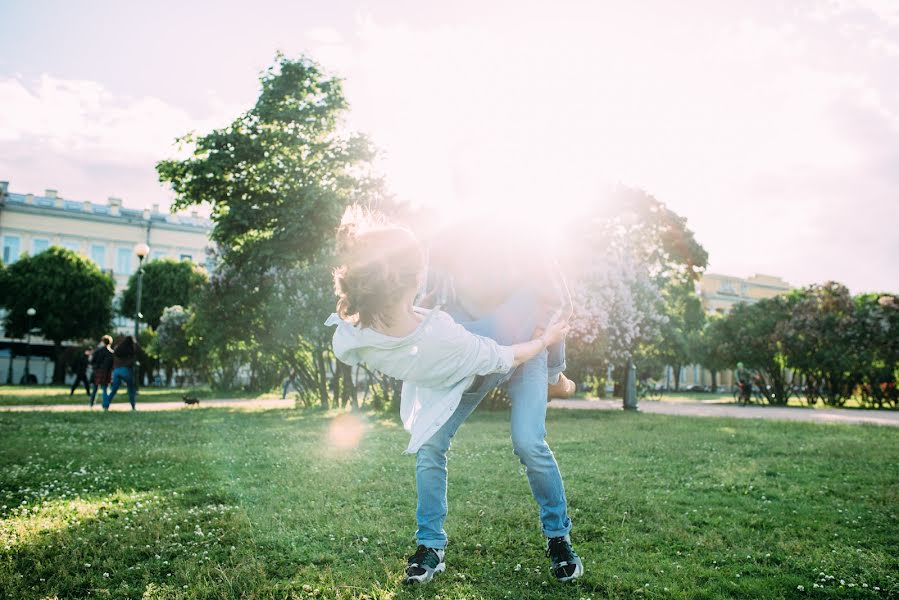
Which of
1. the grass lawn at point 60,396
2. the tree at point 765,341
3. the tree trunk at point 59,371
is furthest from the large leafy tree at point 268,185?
the tree trunk at point 59,371

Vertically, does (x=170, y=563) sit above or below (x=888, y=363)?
below

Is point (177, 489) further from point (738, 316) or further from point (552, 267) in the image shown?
point (738, 316)

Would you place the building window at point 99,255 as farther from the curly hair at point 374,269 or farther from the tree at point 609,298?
the curly hair at point 374,269

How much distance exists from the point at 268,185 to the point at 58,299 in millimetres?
36358

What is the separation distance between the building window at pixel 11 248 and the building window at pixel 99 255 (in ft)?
23.4

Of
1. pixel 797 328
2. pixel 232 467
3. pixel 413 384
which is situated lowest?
pixel 232 467

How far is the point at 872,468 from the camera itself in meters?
7.97

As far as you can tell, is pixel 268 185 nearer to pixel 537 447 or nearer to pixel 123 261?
pixel 537 447

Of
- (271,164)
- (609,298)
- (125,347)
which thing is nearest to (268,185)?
(271,164)

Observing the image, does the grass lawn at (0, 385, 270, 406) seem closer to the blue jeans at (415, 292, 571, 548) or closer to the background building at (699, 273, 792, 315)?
the blue jeans at (415, 292, 571, 548)

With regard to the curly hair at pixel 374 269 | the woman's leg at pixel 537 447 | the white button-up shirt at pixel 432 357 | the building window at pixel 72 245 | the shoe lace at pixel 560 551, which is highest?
the building window at pixel 72 245

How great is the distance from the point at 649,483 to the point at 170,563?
15.5 ft

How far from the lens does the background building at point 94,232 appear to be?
2756 inches

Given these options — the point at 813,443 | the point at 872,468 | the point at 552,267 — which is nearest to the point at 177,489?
the point at 552,267
